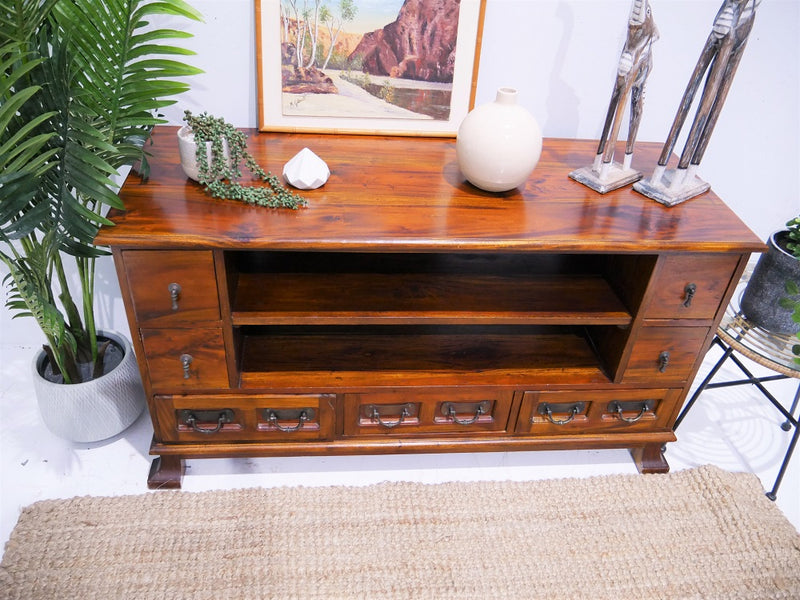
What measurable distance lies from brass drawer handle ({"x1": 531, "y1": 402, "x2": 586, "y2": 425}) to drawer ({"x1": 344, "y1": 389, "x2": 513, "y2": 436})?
0.09 meters

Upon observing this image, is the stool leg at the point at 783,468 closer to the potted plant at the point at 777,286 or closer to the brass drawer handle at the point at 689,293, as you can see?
the potted plant at the point at 777,286

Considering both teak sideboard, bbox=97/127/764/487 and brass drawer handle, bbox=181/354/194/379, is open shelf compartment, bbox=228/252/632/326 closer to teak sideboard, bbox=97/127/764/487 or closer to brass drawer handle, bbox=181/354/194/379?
teak sideboard, bbox=97/127/764/487

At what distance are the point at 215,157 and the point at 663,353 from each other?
1.08 m

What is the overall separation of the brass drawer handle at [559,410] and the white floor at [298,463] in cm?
18


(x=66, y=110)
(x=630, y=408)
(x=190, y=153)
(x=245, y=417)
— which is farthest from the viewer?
(x=630, y=408)

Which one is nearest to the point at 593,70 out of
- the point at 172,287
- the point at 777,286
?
the point at 777,286

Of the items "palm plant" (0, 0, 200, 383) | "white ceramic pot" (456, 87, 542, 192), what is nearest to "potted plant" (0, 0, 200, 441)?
"palm plant" (0, 0, 200, 383)

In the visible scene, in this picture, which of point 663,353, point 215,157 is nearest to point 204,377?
point 215,157

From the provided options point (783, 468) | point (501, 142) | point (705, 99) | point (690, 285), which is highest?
point (705, 99)

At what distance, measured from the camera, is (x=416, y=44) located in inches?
62.3

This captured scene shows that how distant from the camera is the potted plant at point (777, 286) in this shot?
1554mm

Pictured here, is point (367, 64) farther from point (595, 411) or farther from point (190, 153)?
point (595, 411)

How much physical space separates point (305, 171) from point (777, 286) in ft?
3.75

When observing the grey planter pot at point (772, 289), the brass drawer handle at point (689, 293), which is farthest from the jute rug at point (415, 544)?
the brass drawer handle at point (689, 293)
